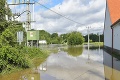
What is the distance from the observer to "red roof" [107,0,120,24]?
33.9 meters

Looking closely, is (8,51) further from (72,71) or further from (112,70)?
(112,70)

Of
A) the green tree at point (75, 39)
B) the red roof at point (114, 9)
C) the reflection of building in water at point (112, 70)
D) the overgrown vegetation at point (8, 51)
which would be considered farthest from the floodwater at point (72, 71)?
the green tree at point (75, 39)

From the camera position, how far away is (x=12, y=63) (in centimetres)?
1484

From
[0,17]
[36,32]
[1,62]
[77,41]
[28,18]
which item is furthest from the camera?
[77,41]

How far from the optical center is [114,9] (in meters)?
36.0

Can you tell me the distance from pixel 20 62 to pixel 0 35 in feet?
7.98

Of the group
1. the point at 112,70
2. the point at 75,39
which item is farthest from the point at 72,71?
the point at 75,39

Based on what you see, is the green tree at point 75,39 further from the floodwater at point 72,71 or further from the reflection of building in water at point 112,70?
the reflection of building in water at point 112,70

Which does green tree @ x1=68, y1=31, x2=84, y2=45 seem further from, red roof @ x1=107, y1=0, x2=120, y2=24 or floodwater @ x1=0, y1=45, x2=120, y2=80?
floodwater @ x1=0, y1=45, x2=120, y2=80

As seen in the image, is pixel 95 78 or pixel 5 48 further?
pixel 5 48

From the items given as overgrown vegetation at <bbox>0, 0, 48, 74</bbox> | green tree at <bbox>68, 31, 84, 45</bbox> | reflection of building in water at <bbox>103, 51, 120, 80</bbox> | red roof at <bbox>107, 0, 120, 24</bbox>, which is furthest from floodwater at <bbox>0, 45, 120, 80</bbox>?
green tree at <bbox>68, 31, 84, 45</bbox>

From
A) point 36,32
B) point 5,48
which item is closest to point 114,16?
point 36,32

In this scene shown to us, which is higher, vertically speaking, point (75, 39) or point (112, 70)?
point (75, 39)

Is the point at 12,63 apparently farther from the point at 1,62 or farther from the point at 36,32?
the point at 36,32
